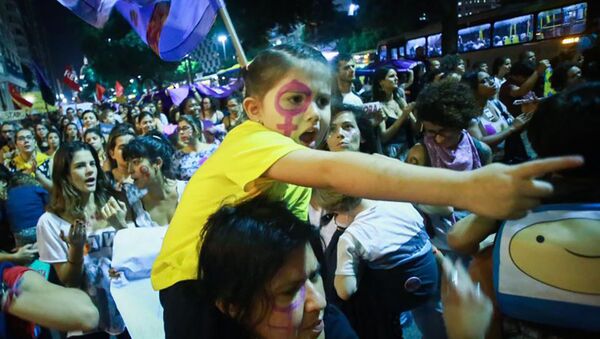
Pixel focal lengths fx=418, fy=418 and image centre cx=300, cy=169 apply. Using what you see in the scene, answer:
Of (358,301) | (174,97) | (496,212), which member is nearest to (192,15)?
(358,301)

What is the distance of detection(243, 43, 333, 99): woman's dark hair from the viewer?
1852mm

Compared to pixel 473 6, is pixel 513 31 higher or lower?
lower

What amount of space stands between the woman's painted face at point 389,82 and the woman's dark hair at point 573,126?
14.9 ft

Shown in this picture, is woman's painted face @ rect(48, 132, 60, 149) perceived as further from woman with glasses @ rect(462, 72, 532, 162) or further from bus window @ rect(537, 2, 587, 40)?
bus window @ rect(537, 2, 587, 40)

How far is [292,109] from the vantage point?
70.3 inches

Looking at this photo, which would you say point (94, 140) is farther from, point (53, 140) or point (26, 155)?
point (53, 140)

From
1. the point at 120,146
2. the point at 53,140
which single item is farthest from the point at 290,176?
the point at 53,140

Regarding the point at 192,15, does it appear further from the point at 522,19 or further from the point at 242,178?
the point at 522,19

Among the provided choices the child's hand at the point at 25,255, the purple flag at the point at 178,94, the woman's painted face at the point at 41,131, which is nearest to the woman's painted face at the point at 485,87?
the child's hand at the point at 25,255

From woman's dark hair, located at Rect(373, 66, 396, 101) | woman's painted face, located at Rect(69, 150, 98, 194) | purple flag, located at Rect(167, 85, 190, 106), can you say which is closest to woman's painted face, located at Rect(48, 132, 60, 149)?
woman's painted face, located at Rect(69, 150, 98, 194)

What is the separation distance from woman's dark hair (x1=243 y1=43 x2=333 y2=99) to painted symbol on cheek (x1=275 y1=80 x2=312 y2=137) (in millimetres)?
69

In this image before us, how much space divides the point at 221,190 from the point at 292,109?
17.9 inches

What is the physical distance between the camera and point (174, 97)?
44.2 ft

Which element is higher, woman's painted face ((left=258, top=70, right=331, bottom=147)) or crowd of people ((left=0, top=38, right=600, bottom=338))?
woman's painted face ((left=258, top=70, right=331, bottom=147))
